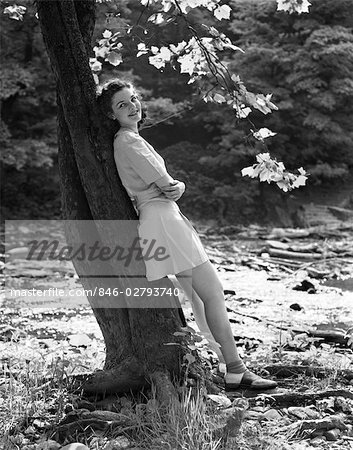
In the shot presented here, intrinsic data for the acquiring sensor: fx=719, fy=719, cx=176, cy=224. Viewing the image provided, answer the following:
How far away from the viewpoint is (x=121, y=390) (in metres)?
3.62

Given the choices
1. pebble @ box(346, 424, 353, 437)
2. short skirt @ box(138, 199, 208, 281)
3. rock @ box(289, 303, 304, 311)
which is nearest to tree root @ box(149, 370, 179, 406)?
short skirt @ box(138, 199, 208, 281)

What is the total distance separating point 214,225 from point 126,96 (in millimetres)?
12356

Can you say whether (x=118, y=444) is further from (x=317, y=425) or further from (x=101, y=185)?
(x=101, y=185)

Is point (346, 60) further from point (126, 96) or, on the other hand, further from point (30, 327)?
point (126, 96)

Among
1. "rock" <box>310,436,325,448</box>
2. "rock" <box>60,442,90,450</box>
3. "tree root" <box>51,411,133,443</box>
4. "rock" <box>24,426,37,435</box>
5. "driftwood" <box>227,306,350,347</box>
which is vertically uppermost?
"driftwood" <box>227,306,350,347</box>

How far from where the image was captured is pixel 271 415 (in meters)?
3.29

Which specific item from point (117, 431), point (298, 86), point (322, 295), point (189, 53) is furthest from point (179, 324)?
point (298, 86)

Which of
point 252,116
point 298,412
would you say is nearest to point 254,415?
point 298,412

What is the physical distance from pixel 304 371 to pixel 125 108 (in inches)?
69.3

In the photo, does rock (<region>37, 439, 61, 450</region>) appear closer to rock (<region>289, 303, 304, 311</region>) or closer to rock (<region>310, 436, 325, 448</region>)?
rock (<region>310, 436, 325, 448</region>)

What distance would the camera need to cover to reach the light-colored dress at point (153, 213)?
11.7 ft

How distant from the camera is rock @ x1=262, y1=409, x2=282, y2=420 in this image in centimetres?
327

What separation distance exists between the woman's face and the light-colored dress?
0.21ft

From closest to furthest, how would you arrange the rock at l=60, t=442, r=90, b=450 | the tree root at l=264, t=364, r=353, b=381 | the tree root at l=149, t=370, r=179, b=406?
the rock at l=60, t=442, r=90, b=450 < the tree root at l=149, t=370, r=179, b=406 < the tree root at l=264, t=364, r=353, b=381
